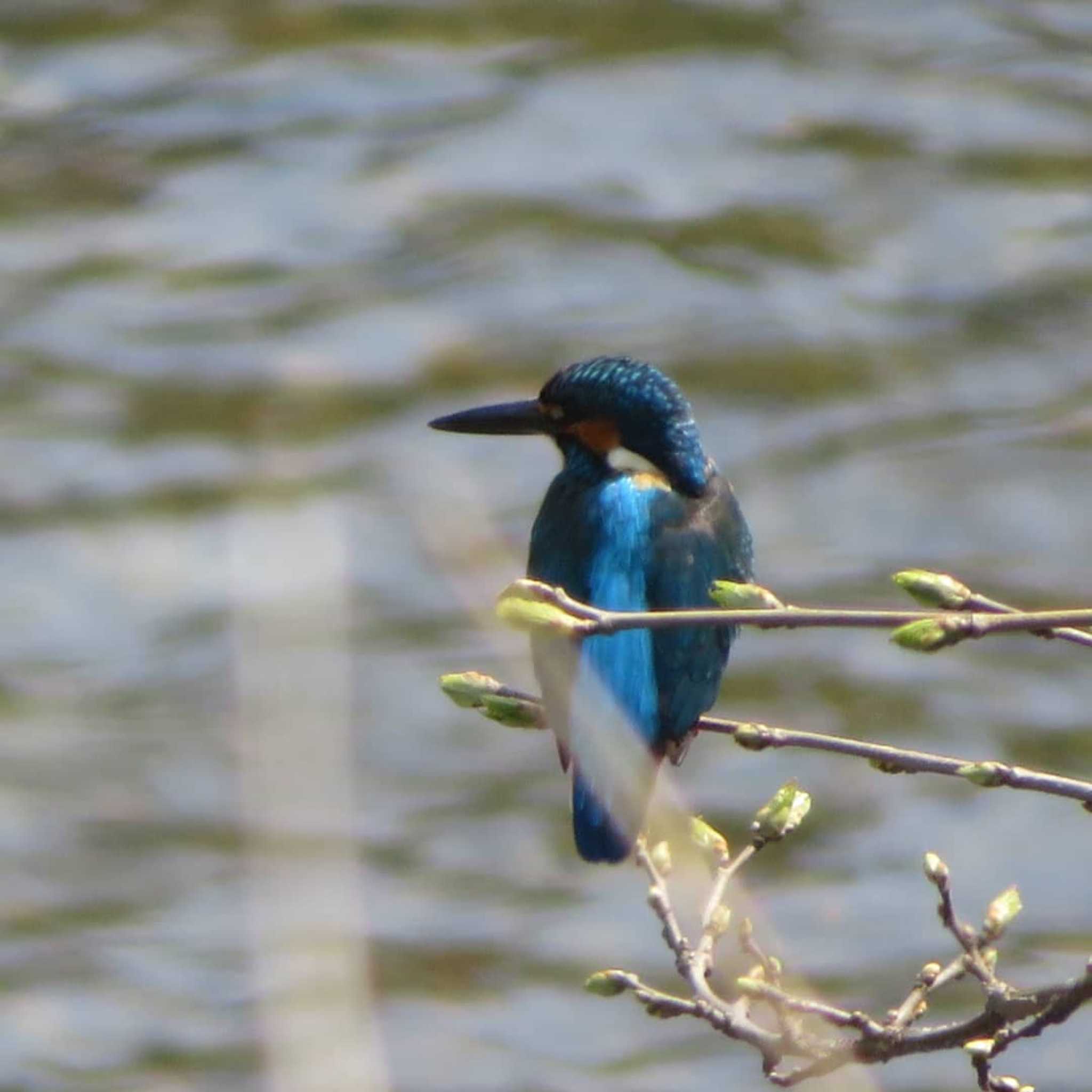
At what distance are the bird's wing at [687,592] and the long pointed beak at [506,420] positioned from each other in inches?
7.7

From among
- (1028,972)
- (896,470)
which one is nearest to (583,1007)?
(1028,972)

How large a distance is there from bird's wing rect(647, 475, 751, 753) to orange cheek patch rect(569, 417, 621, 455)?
0.11 metres

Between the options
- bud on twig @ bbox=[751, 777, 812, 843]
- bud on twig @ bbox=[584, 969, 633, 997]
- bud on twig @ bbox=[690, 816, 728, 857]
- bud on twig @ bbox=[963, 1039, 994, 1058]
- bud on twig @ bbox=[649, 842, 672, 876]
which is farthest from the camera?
bud on twig @ bbox=[649, 842, 672, 876]

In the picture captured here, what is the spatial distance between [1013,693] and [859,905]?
2.64ft

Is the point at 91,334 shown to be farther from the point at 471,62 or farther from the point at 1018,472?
the point at 1018,472

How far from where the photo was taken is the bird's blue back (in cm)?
277

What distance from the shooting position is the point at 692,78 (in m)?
8.61

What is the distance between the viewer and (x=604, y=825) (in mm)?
2691

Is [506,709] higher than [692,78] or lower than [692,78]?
higher

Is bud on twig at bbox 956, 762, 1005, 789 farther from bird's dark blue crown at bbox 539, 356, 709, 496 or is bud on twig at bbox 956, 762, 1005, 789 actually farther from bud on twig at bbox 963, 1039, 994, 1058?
bird's dark blue crown at bbox 539, 356, 709, 496

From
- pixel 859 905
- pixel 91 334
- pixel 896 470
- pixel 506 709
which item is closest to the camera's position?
pixel 506 709

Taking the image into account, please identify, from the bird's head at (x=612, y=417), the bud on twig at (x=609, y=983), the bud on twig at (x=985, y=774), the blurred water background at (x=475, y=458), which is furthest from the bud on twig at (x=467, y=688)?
the blurred water background at (x=475, y=458)

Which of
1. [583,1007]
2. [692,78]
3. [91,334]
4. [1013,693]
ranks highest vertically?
[692,78]

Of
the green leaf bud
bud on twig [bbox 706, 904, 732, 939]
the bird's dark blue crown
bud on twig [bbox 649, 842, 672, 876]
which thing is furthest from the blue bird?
the green leaf bud
